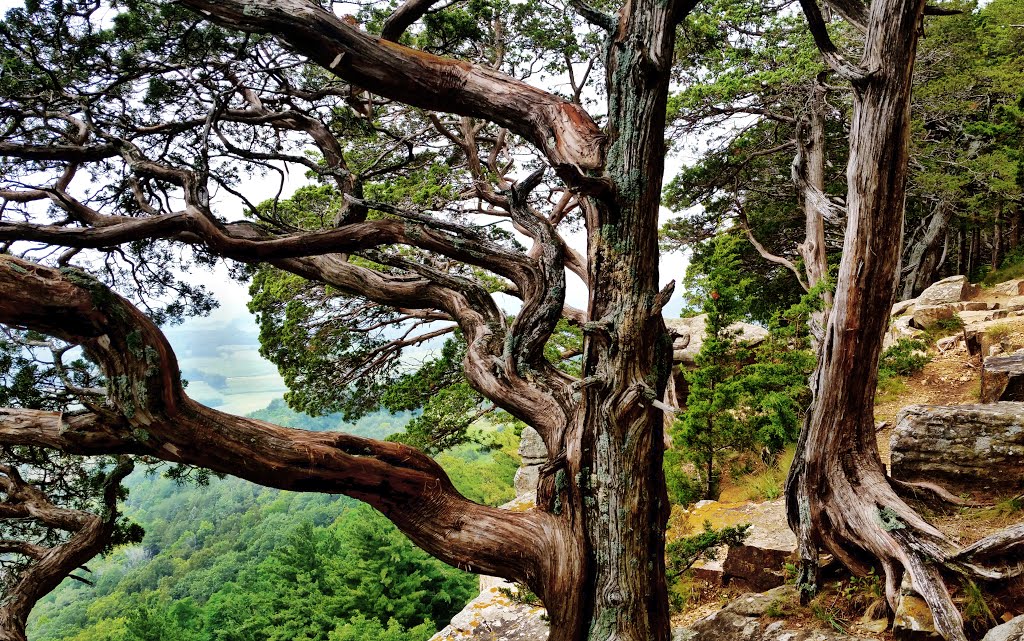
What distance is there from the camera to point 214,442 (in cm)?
259

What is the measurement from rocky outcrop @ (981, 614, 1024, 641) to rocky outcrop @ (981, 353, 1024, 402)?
3.23 meters

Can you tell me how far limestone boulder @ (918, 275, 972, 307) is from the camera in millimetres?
11398

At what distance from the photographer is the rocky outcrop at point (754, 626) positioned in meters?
3.27

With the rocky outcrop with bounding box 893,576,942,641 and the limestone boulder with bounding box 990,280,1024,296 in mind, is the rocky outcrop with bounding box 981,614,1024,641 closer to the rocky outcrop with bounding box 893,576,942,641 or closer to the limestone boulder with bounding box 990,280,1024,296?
the rocky outcrop with bounding box 893,576,942,641

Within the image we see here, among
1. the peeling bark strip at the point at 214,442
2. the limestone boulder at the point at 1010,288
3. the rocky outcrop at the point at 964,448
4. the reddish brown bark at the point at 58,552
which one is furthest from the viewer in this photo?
the limestone boulder at the point at 1010,288

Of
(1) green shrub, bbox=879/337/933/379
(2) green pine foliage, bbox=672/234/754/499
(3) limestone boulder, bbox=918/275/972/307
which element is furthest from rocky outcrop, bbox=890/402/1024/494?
(3) limestone boulder, bbox=918/275/972/307

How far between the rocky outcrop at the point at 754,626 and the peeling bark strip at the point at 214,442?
141cm

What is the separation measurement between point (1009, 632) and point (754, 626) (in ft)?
4.33

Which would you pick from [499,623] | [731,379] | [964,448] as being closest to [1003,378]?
[964,448]

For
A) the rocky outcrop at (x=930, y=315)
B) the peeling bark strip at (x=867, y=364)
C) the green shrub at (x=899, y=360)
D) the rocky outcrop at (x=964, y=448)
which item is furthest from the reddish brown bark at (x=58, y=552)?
the rocky outcrop at (x=930, y=315)

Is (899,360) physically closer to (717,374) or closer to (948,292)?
(717,374)

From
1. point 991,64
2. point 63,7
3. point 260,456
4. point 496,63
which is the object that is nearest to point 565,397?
point 260,456

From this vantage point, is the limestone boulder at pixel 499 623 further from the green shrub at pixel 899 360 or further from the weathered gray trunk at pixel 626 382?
the green shrub at pixel 899 360

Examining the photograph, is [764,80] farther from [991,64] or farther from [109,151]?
[991,64]
